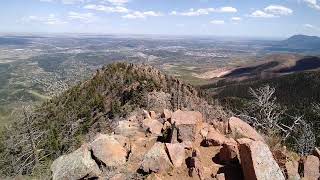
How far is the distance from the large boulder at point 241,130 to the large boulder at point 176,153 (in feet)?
17.8

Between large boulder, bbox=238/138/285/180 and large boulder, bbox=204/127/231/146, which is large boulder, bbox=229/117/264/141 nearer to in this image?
large boulder, bbox=204/127/231/146

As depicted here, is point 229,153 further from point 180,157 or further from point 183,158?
point 180,157

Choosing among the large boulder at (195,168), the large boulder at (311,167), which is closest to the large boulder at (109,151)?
the large boulder at (195,168)

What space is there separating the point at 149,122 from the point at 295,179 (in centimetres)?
1136

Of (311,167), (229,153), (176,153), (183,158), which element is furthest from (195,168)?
(311,167)

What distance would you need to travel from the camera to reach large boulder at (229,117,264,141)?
989 inches

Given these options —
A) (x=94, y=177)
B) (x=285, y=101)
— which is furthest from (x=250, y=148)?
(x=285, y=101)

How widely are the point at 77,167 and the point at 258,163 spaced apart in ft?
30.9

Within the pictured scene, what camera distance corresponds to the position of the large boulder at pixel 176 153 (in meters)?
20.7

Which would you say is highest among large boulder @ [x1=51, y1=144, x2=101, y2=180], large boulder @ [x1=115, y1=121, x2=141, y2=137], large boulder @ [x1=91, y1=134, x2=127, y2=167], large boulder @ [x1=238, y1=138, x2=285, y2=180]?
large boulder @ [x1=238, y1=138, x2=285, y2=180]

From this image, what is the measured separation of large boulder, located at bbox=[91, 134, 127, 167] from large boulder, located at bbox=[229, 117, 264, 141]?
7228 millimetres

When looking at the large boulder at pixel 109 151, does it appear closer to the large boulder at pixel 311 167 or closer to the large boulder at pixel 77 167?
the large boulder at pixel 77 167

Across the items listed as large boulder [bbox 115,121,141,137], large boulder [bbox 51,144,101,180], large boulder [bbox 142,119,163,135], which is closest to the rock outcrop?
large boulder [bbox 51,144,101,180]

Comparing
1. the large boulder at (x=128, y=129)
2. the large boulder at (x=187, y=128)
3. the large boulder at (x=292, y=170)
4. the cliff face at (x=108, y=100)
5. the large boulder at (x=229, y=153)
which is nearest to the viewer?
the large boulder at (x=292, y=170)
